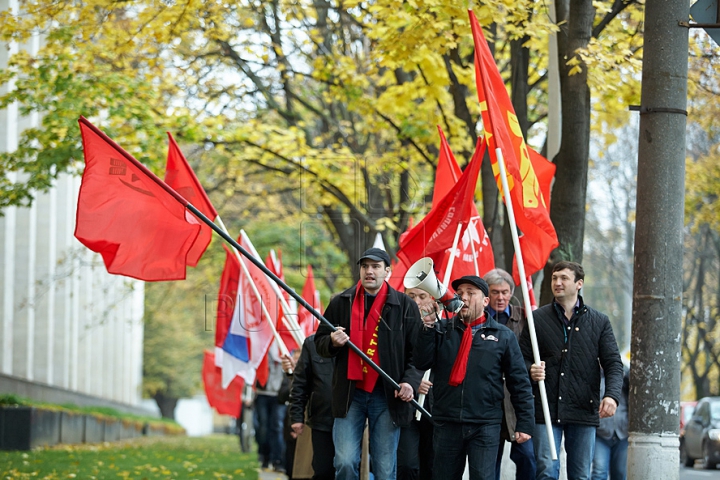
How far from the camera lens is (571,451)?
8.50m

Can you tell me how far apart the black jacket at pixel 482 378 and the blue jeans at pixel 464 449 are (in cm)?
6

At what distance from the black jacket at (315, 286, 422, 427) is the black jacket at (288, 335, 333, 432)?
1419mm

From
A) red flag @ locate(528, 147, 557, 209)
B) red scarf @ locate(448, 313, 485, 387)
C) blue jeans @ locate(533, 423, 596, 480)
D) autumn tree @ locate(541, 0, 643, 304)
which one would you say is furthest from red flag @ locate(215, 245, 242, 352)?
red scarf @ locate(448, 313, 485, 387)

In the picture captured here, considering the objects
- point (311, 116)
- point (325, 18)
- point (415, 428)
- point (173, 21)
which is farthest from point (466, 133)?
point (415, 428)

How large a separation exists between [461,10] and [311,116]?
586 inches

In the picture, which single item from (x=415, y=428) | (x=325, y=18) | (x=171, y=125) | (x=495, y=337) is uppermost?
(x=325, y=18)

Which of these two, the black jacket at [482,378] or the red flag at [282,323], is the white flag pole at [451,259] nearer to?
the black jacket at [482,378]

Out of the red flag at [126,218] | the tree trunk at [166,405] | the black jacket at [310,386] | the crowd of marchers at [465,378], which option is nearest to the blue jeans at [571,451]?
the crowd of marchers at [465,378]

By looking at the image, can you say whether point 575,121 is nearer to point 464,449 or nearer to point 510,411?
point 510,411

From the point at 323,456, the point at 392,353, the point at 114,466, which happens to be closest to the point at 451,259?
the point at 392,353

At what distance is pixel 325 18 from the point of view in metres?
20.9

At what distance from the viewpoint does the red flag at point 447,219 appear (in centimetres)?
1019

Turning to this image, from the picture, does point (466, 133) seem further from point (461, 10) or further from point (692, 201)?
point (692, 201)

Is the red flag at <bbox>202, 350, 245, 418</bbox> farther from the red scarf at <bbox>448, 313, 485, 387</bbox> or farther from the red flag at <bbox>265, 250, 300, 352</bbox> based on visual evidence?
the red scarf at <bbox>448, 313, 485, 387</bbox>
